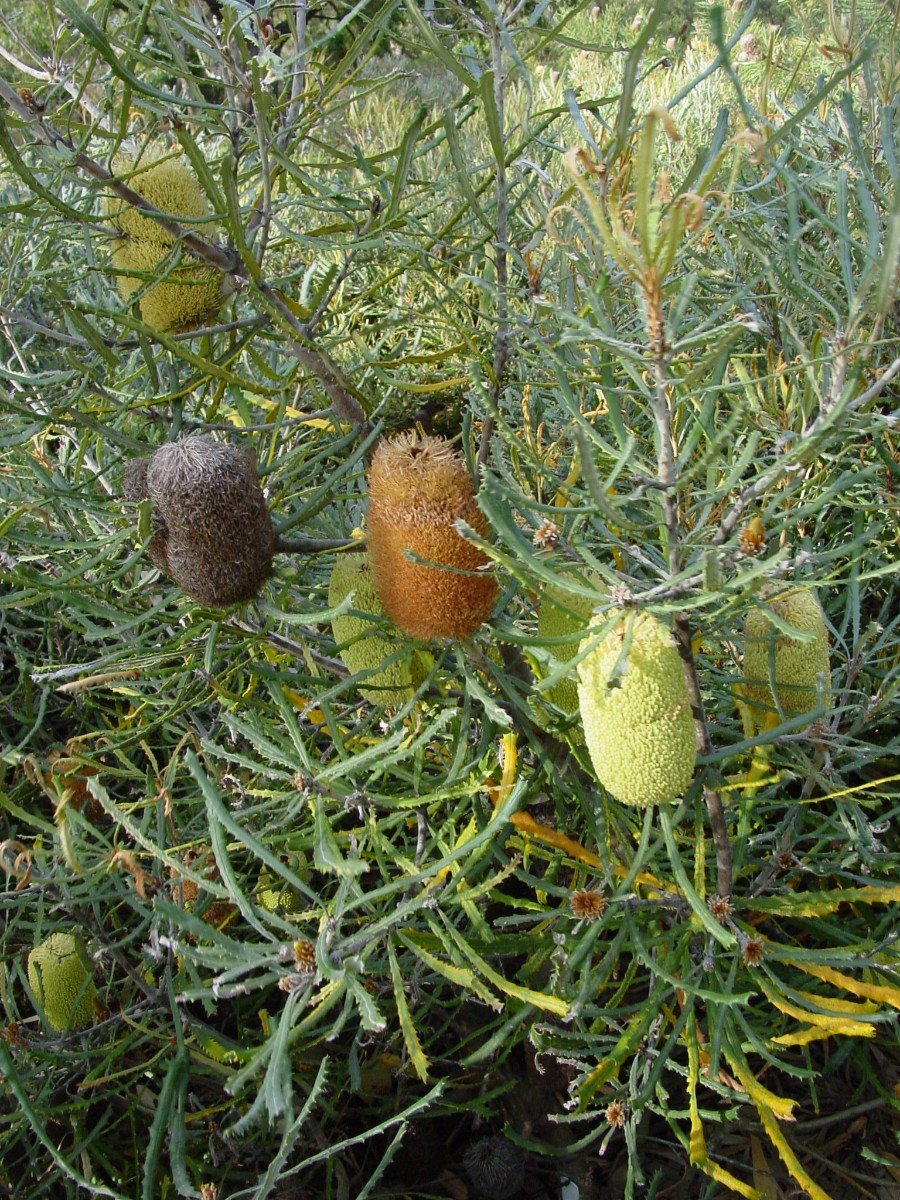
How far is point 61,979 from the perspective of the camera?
0.97m

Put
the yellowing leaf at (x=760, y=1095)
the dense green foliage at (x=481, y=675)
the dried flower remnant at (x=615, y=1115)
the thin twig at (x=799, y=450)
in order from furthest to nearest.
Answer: the dried flower remnant at (x=615, y=1115), the yellowing leaf at (x=760, y=1095), the dense green foliage at (x=481, y=675), the thin twig at (x=799, y=450)

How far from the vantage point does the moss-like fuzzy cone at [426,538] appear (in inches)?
24.8

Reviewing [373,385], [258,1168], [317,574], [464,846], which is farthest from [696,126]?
[258,1168]

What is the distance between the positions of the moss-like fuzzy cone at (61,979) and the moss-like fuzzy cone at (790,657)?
0.73 m

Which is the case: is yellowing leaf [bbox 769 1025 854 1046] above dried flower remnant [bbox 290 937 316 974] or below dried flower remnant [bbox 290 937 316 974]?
below

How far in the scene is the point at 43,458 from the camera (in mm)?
1040

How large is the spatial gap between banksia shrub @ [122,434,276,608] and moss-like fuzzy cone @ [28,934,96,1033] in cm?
50

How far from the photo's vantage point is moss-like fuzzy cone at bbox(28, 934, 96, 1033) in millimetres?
970

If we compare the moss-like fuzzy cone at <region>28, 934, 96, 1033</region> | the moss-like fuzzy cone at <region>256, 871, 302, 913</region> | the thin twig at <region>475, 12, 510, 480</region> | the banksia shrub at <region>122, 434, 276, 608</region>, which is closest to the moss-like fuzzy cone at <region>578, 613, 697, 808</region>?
the thin twig at <region>475, 12, 510, 480</region>

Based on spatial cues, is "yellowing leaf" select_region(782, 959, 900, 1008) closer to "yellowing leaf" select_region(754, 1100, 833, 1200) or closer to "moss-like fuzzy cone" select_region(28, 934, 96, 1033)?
"yellowing leaf" select_region(754, 1100, 833, 1200)

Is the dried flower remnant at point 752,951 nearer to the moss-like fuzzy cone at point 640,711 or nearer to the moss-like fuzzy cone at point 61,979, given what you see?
the moss-like fuzzy cone at point 640,711

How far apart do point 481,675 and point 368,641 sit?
0.35 feet

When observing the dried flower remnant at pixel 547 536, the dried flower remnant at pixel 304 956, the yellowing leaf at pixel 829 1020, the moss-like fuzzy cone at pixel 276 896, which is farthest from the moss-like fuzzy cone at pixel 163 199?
the yellowing leaf at pixel 829 1020

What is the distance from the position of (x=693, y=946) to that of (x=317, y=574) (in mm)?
577
